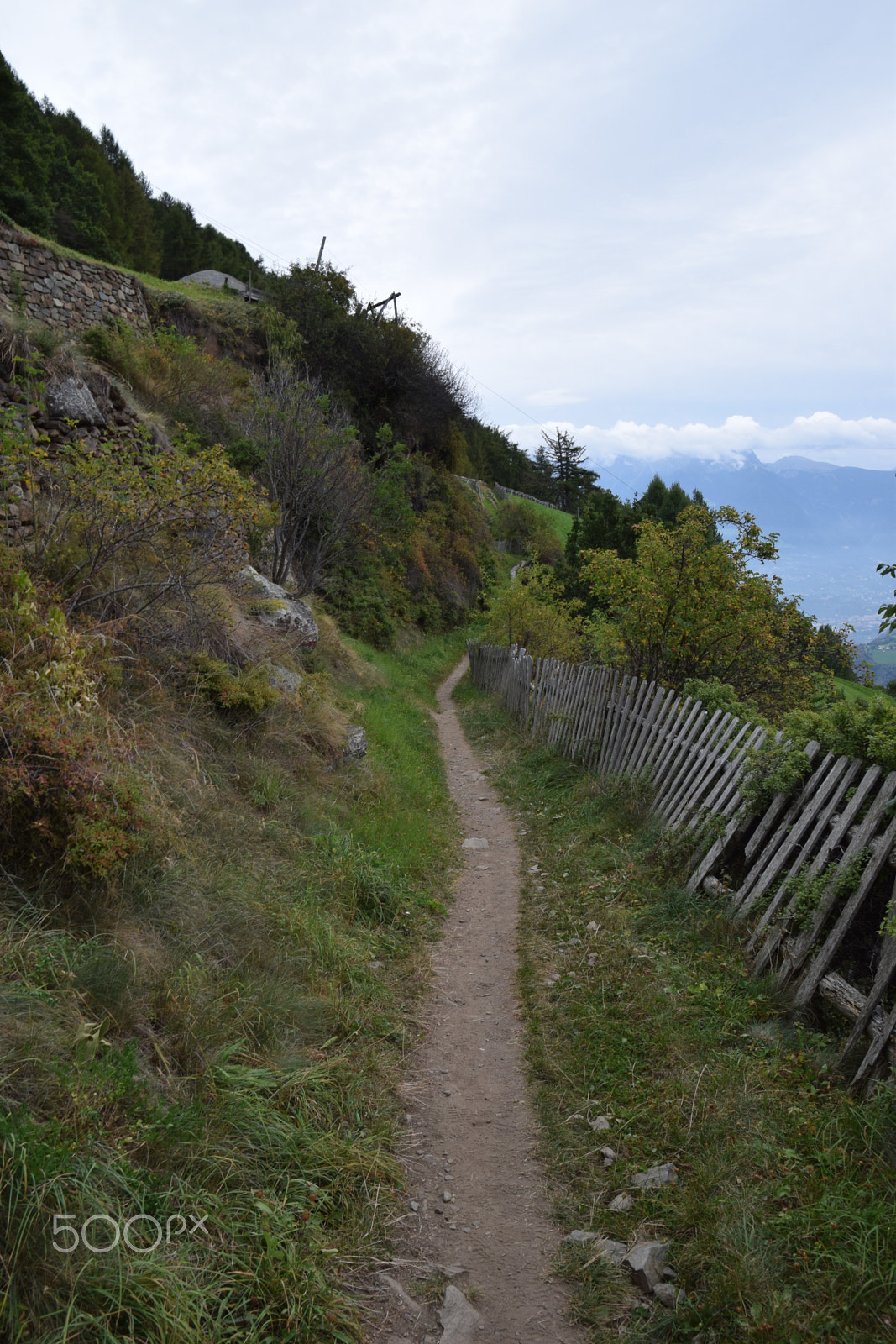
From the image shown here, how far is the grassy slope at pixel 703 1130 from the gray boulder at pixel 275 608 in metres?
5.43

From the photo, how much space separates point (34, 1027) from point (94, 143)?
49266 mm

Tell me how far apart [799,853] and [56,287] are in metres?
15.4

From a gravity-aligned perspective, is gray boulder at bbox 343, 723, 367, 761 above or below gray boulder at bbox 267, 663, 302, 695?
below

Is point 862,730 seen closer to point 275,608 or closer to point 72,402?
point 275,608

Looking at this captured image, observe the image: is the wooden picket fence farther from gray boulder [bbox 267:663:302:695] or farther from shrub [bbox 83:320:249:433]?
shrub [bbox 83:320:249:433]

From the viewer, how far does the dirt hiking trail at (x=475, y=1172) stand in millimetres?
2791

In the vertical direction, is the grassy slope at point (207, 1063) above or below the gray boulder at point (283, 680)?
below

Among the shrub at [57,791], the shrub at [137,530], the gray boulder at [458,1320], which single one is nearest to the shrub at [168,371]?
the shrub at [137,530]

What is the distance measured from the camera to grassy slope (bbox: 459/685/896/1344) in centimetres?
264

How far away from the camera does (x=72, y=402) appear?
8719 millimetres

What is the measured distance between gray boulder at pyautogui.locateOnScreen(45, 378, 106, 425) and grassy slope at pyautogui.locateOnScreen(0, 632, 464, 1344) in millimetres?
4764

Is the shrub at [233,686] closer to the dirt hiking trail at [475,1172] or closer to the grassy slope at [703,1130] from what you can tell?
the dirt hiking trail at [475,1172]

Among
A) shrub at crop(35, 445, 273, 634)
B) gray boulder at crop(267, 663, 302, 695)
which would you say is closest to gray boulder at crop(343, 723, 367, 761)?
gray boulder at crop(267, 663, 302, 695)

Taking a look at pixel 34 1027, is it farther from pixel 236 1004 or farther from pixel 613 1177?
pixel 613 1177
